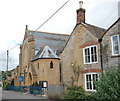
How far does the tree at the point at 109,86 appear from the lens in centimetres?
1243

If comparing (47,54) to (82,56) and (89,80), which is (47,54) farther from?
(89,80)

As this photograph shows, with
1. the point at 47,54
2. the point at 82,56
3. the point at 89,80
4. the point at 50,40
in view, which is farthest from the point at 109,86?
the point at 50,40

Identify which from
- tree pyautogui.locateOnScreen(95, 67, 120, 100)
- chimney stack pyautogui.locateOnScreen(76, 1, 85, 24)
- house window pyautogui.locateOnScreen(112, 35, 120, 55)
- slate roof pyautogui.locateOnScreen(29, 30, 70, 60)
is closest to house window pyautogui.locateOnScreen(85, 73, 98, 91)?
house window pyautogui.locateOnScreen(112, 35, 120, 55)

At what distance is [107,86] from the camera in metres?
12.9

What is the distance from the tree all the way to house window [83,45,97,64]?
193 inches

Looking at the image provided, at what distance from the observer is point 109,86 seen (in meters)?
12.7

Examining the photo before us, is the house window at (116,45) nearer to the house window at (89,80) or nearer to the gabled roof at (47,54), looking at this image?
the house window at (89,80)

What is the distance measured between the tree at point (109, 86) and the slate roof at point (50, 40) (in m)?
24.2

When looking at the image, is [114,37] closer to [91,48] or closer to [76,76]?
[91,48]

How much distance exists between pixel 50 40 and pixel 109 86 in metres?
30.4

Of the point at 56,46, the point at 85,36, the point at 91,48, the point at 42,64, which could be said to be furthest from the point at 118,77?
the point at 56,46

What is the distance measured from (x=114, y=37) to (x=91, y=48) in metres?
3.01

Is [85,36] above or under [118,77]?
above

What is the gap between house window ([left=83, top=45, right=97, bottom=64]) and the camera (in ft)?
60.5
